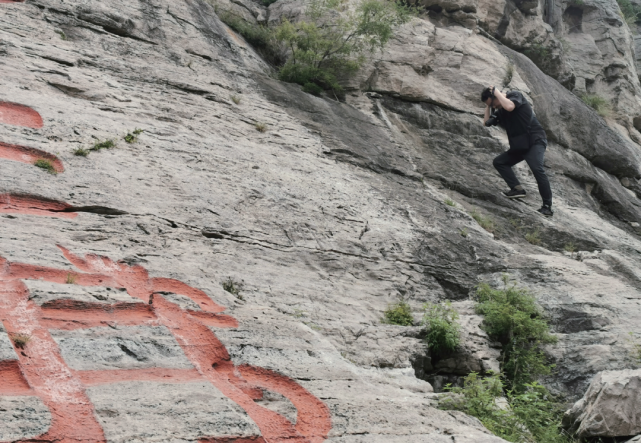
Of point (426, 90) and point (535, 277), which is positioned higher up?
point (426, 90)

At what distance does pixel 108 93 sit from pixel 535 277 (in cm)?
732

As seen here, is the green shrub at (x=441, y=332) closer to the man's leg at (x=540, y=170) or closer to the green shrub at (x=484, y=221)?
the green shrub at (x=484, y=221)

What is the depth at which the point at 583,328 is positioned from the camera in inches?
334

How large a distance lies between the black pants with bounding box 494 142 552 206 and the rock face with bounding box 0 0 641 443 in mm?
357

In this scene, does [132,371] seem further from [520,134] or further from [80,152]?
[520,134]

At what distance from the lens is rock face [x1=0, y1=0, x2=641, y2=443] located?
17.6 feet

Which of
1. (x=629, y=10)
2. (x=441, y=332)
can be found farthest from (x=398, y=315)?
(x=629, y=10)

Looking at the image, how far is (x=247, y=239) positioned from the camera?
27.1 feet

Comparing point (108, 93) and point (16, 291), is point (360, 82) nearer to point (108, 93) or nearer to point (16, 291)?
point (108, 93)

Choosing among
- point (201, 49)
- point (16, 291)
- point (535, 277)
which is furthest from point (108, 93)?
point (535, 277)

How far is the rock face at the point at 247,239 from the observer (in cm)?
536

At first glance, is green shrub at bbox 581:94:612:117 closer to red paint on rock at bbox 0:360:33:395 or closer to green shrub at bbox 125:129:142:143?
green shrub at bbox 125:129:142:143

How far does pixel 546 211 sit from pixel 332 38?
630cm

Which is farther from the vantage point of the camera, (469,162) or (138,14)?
(469,162)
